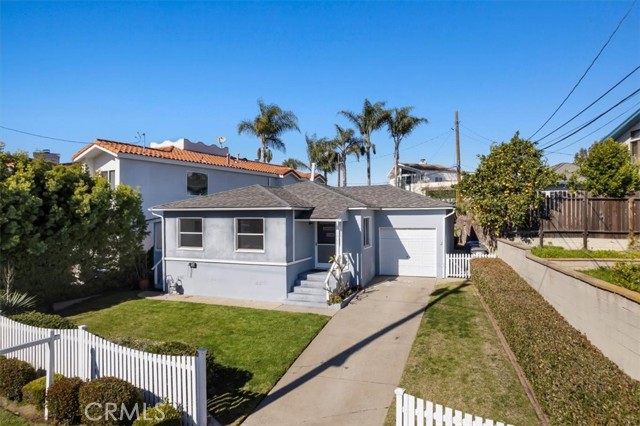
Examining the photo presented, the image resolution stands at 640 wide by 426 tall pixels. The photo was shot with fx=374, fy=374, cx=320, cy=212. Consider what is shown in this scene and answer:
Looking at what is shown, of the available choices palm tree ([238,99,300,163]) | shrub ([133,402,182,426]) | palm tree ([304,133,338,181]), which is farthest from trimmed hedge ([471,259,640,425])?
palm tree ([304,133,338,181])

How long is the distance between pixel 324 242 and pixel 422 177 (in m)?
40.6

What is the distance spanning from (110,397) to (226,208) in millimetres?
8916

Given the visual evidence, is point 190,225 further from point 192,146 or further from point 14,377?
point 192,146

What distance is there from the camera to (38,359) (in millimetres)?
7359

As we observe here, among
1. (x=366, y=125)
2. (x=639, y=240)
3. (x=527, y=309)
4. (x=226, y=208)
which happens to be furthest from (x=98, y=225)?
(x=366, y=125)

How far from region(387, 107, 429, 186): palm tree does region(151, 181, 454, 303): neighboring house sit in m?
23.9

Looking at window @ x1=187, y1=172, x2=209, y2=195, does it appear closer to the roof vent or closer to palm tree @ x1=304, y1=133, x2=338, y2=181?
the roof vent

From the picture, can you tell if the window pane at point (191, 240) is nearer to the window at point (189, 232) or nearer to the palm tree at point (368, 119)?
the window at point (189, 232)

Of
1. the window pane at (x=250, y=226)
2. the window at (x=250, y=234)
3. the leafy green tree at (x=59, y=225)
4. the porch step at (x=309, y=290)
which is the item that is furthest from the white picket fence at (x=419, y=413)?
the leafy green tree at (x=59, y=225)

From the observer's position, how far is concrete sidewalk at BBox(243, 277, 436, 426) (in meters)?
6.21

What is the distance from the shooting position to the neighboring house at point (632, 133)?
1931 cm

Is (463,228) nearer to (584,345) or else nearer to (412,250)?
(412,250)

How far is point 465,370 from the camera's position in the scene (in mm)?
7523

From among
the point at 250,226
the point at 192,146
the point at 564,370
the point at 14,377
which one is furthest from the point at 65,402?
the point at 192,146
